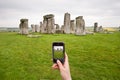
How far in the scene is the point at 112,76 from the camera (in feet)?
37.4

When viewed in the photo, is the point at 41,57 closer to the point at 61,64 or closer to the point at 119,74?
the point at 119,74

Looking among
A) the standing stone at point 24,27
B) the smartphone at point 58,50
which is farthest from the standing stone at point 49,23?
the smartphone at point 58,50

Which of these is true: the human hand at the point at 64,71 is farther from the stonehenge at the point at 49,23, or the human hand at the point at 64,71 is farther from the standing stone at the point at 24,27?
the standing stone at the point at 24,27

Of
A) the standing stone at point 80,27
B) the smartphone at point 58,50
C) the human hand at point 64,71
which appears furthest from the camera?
the standing stone at point 80,27

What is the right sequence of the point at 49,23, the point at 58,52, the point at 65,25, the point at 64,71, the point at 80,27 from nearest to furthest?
the point at 64,71
the point at 58,52
the point at 80,27
the point at 49,23
the point at 65,25

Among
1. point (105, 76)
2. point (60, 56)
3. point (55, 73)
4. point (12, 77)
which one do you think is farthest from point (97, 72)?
point (60, 56)

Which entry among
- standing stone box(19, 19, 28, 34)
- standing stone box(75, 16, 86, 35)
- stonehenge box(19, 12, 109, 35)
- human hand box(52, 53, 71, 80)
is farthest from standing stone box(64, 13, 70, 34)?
human hand box(52, 53, 71, 80)

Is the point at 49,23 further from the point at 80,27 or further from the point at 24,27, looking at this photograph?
the point at 80,27

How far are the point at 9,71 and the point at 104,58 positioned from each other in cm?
714

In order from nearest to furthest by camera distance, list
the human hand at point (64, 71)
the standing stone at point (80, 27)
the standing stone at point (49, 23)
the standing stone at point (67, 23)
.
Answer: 1. the human hand at point (64, 71)
2. the standing stone at point (80, 27)
3. the standing stone at point (49, 23)
4. the standing stone at point (67, 23)

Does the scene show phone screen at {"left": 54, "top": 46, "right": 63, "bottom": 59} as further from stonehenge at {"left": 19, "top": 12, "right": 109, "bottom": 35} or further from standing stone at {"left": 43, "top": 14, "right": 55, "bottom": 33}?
standing stone at {"left": 43, "top": 14, "right": 55, "bottom": 33}

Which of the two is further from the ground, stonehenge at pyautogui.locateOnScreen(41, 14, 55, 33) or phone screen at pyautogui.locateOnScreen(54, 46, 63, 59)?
stonehenge at pyautogui.locateOnScreen(41, 14, 55, 33)

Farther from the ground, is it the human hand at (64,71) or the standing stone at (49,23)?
the standing stone at (49,23)

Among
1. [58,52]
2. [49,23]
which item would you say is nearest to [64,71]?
[58,52]
